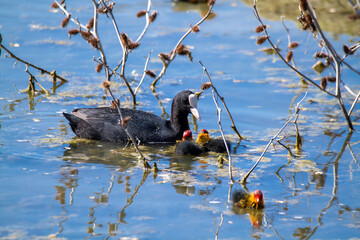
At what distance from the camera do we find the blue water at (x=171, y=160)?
4.66 meters

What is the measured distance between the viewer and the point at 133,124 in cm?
688

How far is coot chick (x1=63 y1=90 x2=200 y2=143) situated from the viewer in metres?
6.87

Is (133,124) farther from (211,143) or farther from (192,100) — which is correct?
(211,143)

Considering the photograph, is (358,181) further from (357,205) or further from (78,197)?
(78,197)

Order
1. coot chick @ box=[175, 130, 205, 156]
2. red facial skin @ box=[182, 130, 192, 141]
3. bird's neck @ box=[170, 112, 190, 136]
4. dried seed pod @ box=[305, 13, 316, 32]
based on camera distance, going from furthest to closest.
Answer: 1. bird's neck @ box=[170, 112, 190, 136]
2. red facial skin @ box=[182, 130, 192, 141]
3. coot chick @ box=[175, 130, 205, 156]
4. dried seed pod @ box=[305, 13, 316, 32]

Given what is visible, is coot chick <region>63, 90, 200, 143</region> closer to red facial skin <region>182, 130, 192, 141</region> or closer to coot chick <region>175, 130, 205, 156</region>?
red facial skin <region>182, 130, 192, 141</region>

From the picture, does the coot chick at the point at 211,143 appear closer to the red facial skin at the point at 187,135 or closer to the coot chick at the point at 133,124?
the red facial skin at the point at 187,135

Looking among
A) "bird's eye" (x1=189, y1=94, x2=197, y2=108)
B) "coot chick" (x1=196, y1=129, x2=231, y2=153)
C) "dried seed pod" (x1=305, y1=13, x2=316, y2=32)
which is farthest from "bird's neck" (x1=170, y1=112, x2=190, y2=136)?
"dried seed pod" (x1=305, y1=13, x2=316, y2=32)

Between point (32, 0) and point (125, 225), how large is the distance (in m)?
10.2

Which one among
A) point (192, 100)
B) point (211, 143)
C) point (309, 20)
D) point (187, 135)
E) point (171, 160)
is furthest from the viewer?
point (192, 100)

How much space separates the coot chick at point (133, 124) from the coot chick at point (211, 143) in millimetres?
355

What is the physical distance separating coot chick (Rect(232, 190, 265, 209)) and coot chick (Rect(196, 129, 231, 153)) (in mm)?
1398

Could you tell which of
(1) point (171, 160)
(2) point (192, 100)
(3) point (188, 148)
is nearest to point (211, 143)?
(3) point (188, 148)

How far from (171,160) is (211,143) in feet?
1.69
